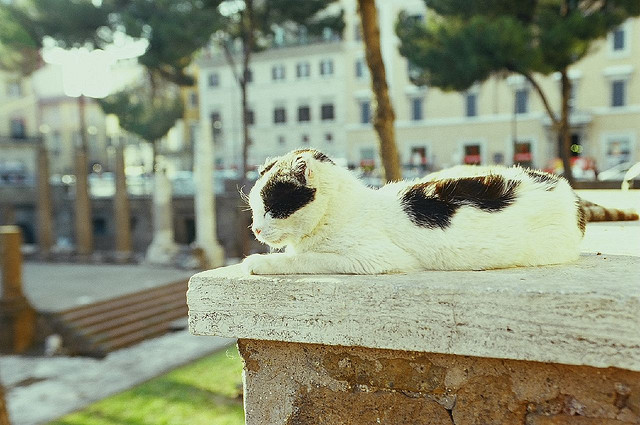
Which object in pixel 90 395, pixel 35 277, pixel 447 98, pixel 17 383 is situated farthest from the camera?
pixel 447 98

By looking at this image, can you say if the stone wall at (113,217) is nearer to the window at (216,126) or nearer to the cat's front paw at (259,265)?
the window at (216,126)

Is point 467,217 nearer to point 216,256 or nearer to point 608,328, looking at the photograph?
point 608,328

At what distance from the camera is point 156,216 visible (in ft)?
58.9

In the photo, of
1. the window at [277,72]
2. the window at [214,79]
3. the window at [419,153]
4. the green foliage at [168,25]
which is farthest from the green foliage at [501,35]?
the window at [214,79]

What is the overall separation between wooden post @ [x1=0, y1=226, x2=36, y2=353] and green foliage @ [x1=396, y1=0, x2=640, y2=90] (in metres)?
11.9

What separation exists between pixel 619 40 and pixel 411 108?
38.2 feet

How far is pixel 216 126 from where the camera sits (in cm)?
4231

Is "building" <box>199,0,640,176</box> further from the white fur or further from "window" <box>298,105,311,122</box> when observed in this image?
the white fur

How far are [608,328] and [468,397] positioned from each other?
480mm

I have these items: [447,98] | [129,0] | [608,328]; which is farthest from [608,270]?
[447,98]

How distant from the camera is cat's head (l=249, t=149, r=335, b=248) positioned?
2.09 meters

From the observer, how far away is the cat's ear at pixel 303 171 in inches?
82.4

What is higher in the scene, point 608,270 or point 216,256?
point 608,270

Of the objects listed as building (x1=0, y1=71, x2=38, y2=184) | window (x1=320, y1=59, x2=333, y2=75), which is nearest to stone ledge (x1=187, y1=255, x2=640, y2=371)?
window (x1=320, y1=59, x2=333, y2=75)
